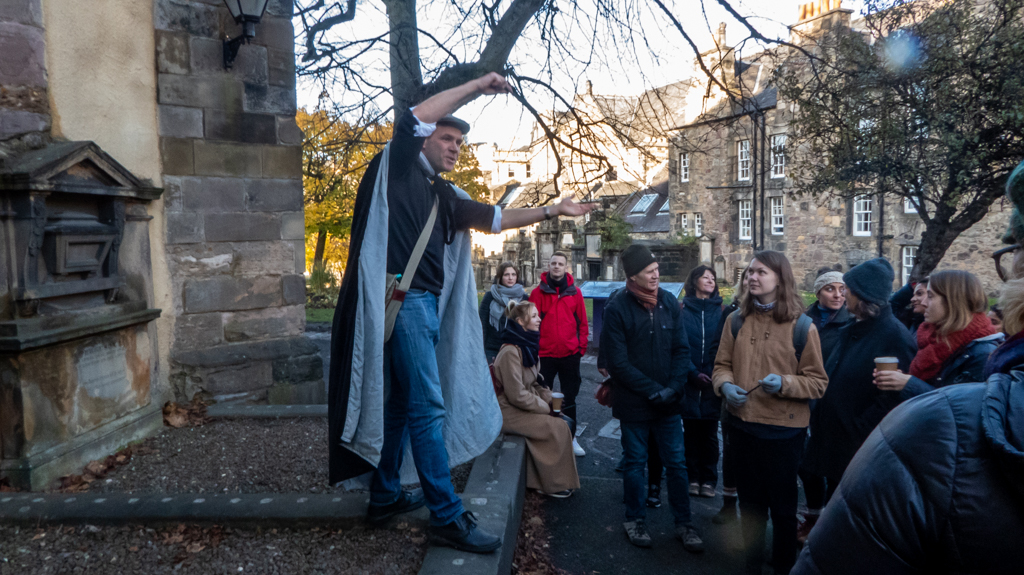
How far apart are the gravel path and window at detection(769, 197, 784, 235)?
2909 centimetres

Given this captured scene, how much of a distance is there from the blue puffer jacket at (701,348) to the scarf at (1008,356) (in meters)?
3.70

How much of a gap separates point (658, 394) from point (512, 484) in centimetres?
103

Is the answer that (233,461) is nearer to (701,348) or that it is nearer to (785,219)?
(701,348)

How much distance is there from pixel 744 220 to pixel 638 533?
3079cm

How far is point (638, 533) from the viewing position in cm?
422

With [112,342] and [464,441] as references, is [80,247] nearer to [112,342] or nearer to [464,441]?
[112,342]

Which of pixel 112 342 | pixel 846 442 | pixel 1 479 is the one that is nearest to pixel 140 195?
pixel 112 342

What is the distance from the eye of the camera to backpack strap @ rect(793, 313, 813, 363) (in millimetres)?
3748

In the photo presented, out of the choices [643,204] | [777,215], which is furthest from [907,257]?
[643,204]

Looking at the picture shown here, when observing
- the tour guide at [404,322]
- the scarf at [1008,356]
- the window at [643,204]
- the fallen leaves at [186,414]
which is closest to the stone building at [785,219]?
the window at [643,204]

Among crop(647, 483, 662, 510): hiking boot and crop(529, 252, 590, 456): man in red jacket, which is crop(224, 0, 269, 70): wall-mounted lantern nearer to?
crop(529, 252, 590, 456): man in red jacket

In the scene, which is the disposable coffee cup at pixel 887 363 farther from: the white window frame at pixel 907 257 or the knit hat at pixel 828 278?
the white window frame at pixel 907 257

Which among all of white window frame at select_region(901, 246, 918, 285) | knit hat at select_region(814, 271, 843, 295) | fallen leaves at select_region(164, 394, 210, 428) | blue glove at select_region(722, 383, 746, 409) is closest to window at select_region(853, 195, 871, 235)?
white window frame at select_region(901, 246, 918, 285)

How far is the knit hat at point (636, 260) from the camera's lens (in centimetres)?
436
